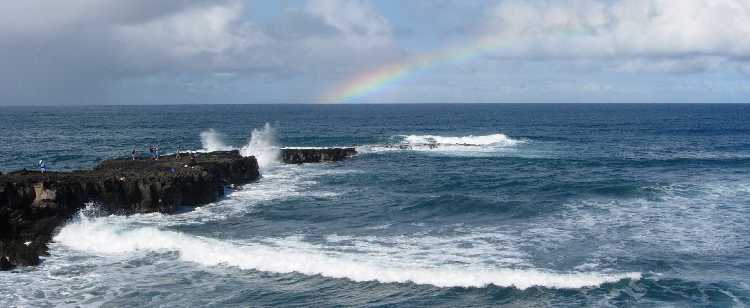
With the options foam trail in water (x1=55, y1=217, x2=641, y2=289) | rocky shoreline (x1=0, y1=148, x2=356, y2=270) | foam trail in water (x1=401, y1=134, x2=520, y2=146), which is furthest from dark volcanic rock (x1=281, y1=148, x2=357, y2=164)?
foam trail in water (x1=55, y1=217, x2=641, y2=289)

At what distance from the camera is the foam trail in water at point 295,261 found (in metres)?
23.4

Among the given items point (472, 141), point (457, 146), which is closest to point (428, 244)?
point (457, 146)

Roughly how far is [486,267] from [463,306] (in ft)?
13.4

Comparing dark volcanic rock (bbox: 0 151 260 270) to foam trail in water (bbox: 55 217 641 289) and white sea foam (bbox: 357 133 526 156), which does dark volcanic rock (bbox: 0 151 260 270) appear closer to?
foam trail in water (bbox: 55 217 641 289)

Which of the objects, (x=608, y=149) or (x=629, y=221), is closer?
(x=629, y=221)

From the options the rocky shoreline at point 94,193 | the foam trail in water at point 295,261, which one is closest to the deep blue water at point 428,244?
the foam trail in water at point 295,261

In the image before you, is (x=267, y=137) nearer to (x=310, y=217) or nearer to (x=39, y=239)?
(x=310, y=217)

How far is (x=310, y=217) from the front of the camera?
116ft

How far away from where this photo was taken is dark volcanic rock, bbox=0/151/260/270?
97.4 feet

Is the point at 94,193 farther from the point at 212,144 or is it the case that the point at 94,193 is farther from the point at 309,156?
the point at 212,144

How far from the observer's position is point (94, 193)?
3531cm

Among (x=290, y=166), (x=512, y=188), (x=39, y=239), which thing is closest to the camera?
(x=39, y=239)

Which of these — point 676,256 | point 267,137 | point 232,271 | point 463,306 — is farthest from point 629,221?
point 267,137

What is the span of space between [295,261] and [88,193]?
15754 millimetres
